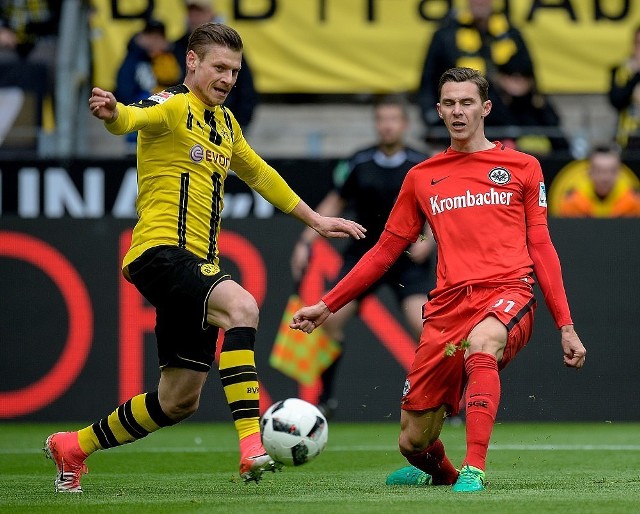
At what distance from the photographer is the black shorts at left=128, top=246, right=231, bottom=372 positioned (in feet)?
22.2

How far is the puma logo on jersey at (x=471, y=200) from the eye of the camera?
22.7 feet

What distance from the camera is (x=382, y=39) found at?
15.2 m

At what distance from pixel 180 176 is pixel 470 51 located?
22.8 feet

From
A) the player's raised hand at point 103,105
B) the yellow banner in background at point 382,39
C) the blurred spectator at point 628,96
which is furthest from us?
the yellow banner in background at point 382,39

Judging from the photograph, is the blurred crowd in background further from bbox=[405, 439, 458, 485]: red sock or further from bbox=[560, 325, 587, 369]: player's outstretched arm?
bbox=[560, 325, 587, 369]: player's outstretched arm

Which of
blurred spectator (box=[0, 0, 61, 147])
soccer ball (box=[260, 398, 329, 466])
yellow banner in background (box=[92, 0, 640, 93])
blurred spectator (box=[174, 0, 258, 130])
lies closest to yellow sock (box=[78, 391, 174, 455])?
soccer ball (box=[260, 398, 329, 466])

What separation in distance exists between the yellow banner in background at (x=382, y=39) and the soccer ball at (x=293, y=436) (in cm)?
862

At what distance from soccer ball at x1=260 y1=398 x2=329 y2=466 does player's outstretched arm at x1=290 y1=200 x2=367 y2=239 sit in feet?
3.27

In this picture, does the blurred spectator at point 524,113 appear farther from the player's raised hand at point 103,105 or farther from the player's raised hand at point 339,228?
the player's raised hand at point 103,105

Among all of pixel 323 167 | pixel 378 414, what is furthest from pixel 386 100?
pixel 378 414

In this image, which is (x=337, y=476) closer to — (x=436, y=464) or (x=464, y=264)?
(x=436, y=464)

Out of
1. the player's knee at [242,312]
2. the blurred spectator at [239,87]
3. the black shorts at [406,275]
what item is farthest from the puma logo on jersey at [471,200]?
the blurred spectator at [239,87]

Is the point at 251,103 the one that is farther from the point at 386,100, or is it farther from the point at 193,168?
the point at 193,168

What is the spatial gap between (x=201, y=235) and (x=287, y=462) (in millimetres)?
1196
